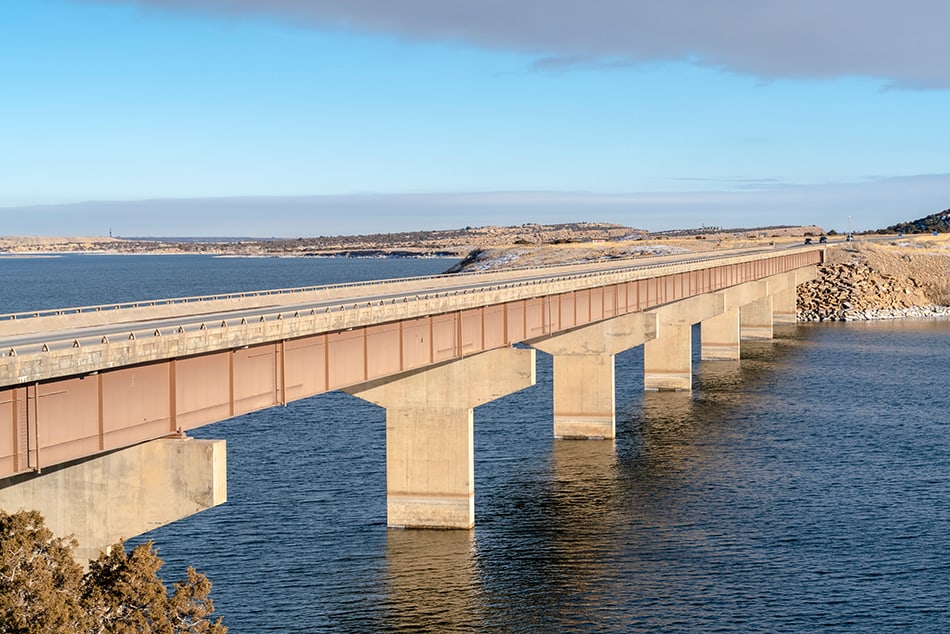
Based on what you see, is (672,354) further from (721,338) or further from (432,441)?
(432,441)

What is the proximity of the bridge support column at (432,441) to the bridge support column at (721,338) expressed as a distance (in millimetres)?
57035

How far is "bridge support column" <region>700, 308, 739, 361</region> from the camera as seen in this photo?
9656 centimetres

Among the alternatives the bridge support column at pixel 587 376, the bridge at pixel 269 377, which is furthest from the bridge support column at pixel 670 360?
the bridge support column at pixel 587 376

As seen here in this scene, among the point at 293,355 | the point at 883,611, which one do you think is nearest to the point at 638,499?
the point at 883,611

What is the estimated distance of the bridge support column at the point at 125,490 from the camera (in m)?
25.0

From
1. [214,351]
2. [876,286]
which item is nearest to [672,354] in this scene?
[214,351]

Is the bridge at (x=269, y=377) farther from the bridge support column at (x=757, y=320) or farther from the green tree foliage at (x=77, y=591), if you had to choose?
the bridge support column at (x=757, y=320)

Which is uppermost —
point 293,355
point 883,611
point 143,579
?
point 293,355

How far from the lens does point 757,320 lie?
11625cm

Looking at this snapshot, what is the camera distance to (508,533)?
41125 mm

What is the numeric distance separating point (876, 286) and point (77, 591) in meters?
134

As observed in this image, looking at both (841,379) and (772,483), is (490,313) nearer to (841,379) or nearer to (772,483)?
(772,483)

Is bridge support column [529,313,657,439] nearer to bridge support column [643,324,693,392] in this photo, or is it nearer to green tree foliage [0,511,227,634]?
bridge support column [643,324,693,392]

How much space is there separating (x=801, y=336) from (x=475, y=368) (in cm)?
8048
